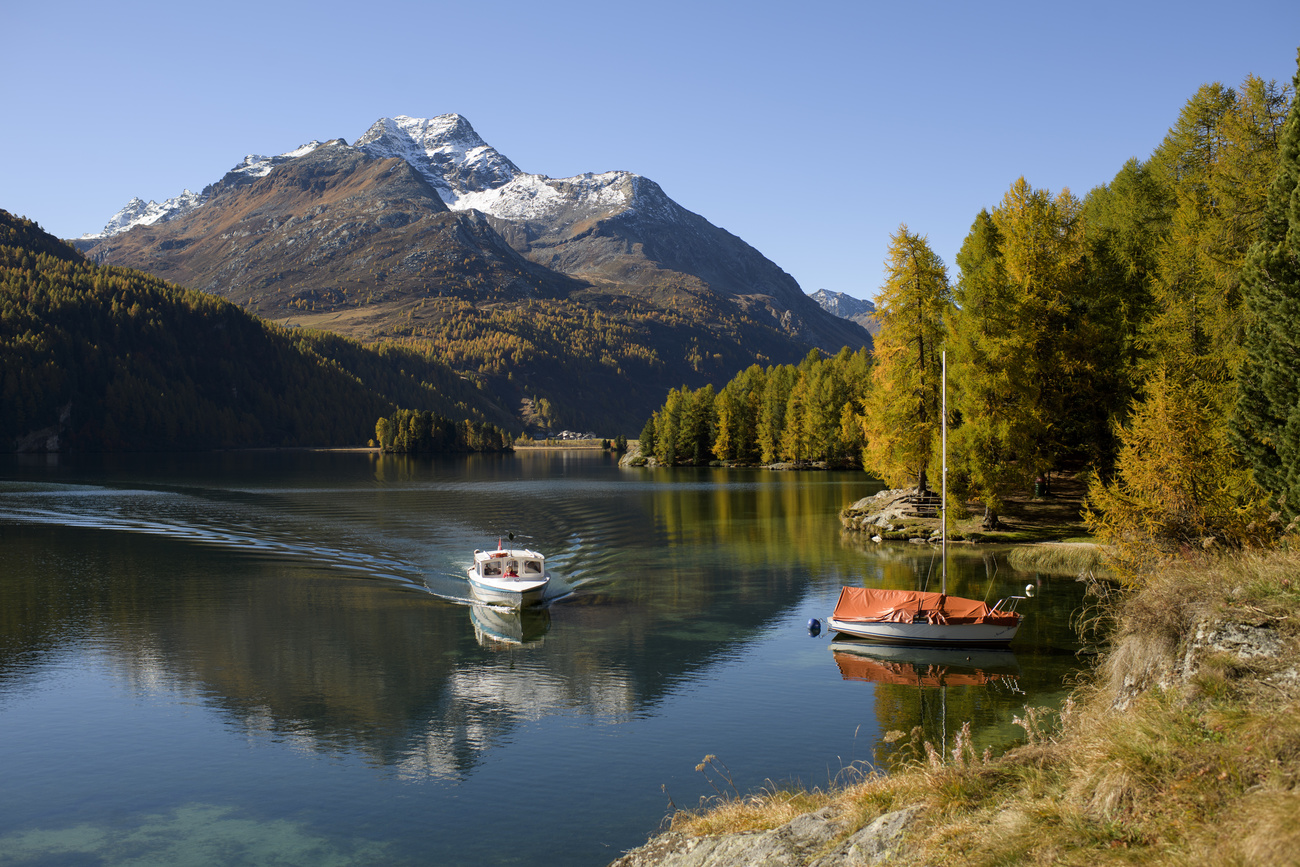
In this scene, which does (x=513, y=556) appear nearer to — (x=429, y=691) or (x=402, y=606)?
(x=402, y=606)

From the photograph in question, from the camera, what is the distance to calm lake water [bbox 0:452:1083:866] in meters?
18.1

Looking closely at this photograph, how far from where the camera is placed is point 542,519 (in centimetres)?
7394

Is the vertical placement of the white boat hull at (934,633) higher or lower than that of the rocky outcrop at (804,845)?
lower

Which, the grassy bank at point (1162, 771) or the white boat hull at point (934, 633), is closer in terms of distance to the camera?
the grassy bank at point (1162, 771)

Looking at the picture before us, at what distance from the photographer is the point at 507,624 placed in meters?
37.0

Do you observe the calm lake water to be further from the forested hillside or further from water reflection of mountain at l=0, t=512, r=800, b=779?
the forested hillside

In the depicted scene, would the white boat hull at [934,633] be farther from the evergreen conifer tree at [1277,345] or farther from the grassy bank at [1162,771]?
the grassy bank at [1162,771]

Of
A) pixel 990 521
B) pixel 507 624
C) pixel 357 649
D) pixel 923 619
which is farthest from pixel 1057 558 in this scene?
pixel 357 649

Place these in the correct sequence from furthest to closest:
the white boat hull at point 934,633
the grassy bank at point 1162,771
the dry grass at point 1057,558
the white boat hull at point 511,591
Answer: the dry grass at point 1057,558 < the white boat hull at point 511,591 < the white boat hull at point 934,633 < the grassy bank at point 1162,771

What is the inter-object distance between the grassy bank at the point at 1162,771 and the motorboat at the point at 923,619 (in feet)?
53.2

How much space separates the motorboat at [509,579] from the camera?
39.1m

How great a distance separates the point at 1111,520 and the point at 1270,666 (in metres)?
22.3

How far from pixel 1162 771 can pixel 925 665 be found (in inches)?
798

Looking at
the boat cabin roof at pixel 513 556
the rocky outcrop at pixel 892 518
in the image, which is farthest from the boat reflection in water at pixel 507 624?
the rocky outcrop at pixel 892 518
